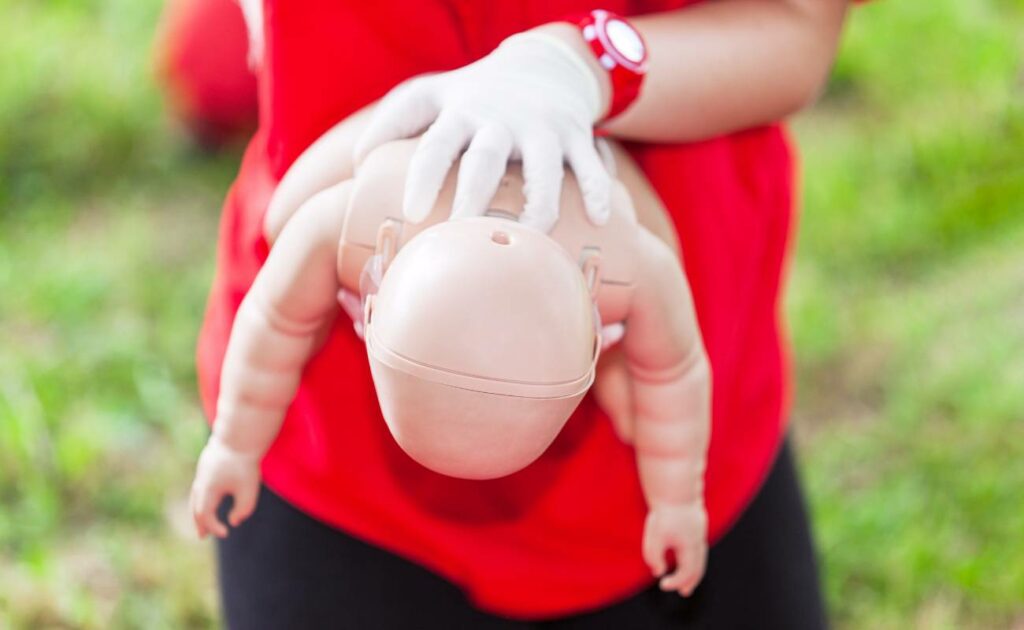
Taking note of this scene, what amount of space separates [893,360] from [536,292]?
1.41 metres

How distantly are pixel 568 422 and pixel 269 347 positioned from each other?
0.81ft

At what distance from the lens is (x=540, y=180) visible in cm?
65

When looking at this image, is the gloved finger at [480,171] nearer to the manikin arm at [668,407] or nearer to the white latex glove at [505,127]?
the white latex glove at [505,127]

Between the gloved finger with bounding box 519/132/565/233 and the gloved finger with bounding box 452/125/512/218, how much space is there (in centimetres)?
1

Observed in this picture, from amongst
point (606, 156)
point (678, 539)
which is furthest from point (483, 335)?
point (678, 539)

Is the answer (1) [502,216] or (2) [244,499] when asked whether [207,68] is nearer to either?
(2) [244,499]

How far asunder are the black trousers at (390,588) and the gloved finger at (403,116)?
36cm

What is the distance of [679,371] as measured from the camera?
76 cm

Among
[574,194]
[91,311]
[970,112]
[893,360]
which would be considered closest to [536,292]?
[574,194]

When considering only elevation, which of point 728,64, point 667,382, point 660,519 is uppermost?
point 728,64

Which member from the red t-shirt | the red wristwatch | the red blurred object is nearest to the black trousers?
the red t-shirt

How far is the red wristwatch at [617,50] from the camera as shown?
73 cm

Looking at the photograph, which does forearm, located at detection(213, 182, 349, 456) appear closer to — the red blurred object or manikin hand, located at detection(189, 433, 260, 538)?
manikin hand, located at detection(189, 433, 260, 538)

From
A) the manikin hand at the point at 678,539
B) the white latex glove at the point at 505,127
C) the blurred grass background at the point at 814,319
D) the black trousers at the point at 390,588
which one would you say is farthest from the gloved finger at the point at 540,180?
the blurred grass background at the point at 814,319
